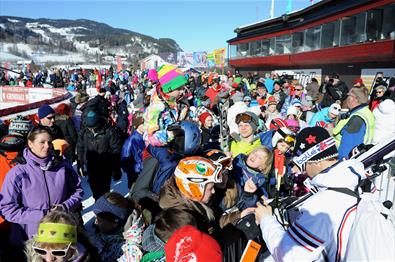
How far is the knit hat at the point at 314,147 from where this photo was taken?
2.55 metres

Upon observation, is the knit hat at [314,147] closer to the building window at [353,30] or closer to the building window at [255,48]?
the building window at [353,30]

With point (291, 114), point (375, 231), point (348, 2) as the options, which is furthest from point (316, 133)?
point (348, 2)

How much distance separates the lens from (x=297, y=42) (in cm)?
2783

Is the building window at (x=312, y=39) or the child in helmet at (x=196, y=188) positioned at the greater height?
the building window at (x=312, y=39)

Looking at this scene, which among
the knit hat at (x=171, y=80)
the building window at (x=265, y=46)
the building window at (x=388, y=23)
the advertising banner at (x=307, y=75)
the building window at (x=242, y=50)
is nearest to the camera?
the knit hat at (x=171, y=80)

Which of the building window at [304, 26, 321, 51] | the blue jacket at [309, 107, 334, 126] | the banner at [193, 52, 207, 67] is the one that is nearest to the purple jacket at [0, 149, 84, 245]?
the blue jacket at [309, 107, 334, 126]

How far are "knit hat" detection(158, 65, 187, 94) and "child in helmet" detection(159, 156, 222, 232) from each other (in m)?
0.90

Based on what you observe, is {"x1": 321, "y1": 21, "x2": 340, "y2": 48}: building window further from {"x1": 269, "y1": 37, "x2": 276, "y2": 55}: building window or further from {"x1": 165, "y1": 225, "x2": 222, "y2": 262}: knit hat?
{"x1": 165, "y1": 225, "x2": 222, "y2": 262}: knit hat

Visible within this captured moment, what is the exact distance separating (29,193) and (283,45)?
96.4 ft

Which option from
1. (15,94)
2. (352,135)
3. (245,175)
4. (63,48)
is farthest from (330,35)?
(63,48)

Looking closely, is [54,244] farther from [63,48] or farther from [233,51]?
[63,48]

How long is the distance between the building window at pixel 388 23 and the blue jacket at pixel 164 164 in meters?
16.6

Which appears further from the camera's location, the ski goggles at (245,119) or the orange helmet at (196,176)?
the ski goggles at (245,119)

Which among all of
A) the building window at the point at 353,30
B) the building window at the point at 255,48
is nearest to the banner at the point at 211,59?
the building window at the point at 255,48
